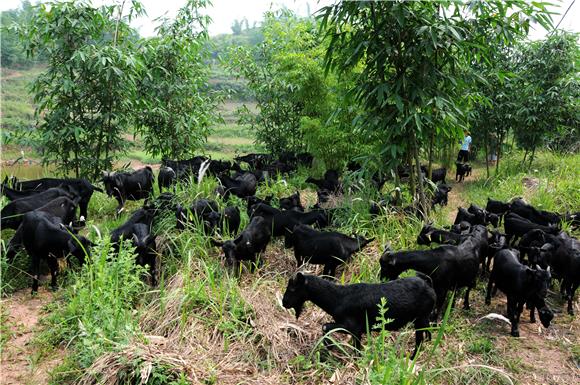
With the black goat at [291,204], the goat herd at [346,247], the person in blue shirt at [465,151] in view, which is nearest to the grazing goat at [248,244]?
→ the goat herd at [346,247]

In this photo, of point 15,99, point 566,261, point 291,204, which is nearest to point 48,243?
point 291,204

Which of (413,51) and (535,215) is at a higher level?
(413,51)

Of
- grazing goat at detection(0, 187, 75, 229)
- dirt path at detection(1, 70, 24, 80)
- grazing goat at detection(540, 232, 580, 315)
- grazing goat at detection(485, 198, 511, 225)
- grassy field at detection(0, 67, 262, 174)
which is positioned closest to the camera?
grazing goat at detection(540, 232, 580, 315)

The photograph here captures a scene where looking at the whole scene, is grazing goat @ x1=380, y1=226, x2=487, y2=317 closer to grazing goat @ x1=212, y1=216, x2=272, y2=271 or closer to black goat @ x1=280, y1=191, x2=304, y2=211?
grazing goat @ x1=212, y1=216, x2=272, y2=271

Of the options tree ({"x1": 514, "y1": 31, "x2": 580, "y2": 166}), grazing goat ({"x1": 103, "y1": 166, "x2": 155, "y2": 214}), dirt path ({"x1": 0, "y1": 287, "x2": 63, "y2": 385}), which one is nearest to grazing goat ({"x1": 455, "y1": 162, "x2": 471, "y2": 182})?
tree ({"x1": 514, "y1": 31, "x2": 580, "y2": 166})

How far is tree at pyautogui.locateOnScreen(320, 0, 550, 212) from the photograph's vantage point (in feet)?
20.8

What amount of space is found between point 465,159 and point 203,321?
1338 centimetres

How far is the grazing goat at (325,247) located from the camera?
6.04m

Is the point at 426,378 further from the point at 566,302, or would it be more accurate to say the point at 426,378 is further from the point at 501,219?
the point at 501,219

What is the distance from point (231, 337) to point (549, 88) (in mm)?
12030

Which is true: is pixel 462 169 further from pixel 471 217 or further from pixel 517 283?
pixel 517 283

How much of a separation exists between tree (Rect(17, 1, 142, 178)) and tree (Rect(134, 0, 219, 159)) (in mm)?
702

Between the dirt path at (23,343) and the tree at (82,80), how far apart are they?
14.6 ft

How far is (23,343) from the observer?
4.77m
